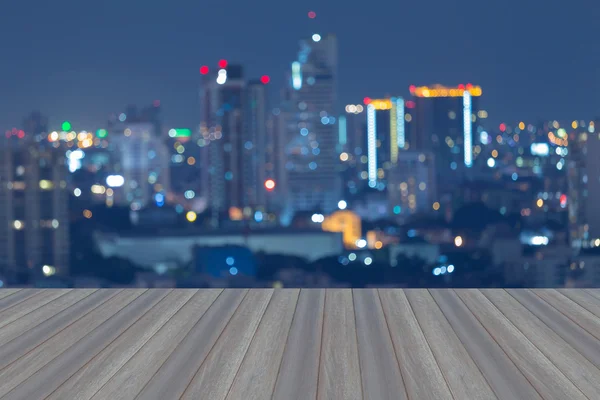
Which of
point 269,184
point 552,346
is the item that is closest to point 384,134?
point 269,184

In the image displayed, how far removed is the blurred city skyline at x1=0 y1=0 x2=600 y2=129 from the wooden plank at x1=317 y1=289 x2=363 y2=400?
6396 cm

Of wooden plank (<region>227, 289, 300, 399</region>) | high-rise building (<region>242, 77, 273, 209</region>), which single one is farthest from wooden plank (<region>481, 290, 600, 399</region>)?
high-rise building (<region>242, 77, 273, 209</region>)

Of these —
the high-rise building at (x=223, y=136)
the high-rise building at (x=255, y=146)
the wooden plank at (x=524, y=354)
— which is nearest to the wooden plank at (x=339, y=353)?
the wooden plank at (x=524, y=354)

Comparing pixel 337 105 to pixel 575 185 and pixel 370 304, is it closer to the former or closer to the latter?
pixel 575 185

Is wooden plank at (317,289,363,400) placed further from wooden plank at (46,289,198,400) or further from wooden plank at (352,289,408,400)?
wooden plank at (46,289,198,400)

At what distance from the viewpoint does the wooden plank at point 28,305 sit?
387cm

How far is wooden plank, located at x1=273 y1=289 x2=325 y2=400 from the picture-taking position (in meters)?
2.68

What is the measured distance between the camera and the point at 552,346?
326 centimetres

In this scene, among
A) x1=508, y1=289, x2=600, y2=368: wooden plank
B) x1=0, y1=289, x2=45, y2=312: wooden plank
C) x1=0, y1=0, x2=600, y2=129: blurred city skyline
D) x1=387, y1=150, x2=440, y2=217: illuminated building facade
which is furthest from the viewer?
x1=387, y1=150, x2=440, y2=217: illuminated building facade

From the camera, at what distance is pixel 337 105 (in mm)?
119562

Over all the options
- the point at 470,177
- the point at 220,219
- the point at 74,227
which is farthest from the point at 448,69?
the point at 74,227

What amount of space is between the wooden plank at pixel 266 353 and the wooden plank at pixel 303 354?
0.9 inches

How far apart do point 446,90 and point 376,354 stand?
92.5 m

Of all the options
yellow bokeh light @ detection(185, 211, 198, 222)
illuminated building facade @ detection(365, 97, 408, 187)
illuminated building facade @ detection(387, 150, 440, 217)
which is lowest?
yellow bokeh light @ detection(185, 211, 198, 222)
